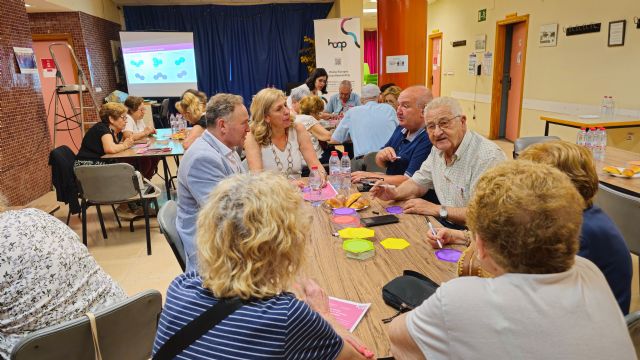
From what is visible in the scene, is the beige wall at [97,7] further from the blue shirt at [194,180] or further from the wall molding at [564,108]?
the wall molding at [564,108]

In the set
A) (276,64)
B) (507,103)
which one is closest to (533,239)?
(507,103)

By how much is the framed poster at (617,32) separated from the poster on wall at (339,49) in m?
4.42

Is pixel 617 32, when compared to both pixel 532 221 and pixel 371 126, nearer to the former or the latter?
pixel 371 126

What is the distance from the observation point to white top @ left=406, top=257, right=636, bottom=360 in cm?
86

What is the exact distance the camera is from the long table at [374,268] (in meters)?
1.28

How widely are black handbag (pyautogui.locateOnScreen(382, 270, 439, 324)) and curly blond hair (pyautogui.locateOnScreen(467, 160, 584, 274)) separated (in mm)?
421

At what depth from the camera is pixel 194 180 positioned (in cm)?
220

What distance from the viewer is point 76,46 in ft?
23.9

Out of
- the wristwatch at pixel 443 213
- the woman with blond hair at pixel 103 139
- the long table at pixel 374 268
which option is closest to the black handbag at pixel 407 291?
the long table at pixel 374 268

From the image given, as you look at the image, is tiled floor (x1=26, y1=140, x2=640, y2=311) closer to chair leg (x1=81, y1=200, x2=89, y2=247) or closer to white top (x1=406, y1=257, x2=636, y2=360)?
chair leg (x1=81, y1=200, x2=89, y2=247)

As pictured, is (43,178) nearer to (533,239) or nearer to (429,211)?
(429,211)

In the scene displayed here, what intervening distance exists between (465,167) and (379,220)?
59 cm

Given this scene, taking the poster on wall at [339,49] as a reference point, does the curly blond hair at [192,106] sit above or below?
below

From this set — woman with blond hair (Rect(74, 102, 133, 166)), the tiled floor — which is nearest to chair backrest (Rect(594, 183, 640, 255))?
the tiled floor
